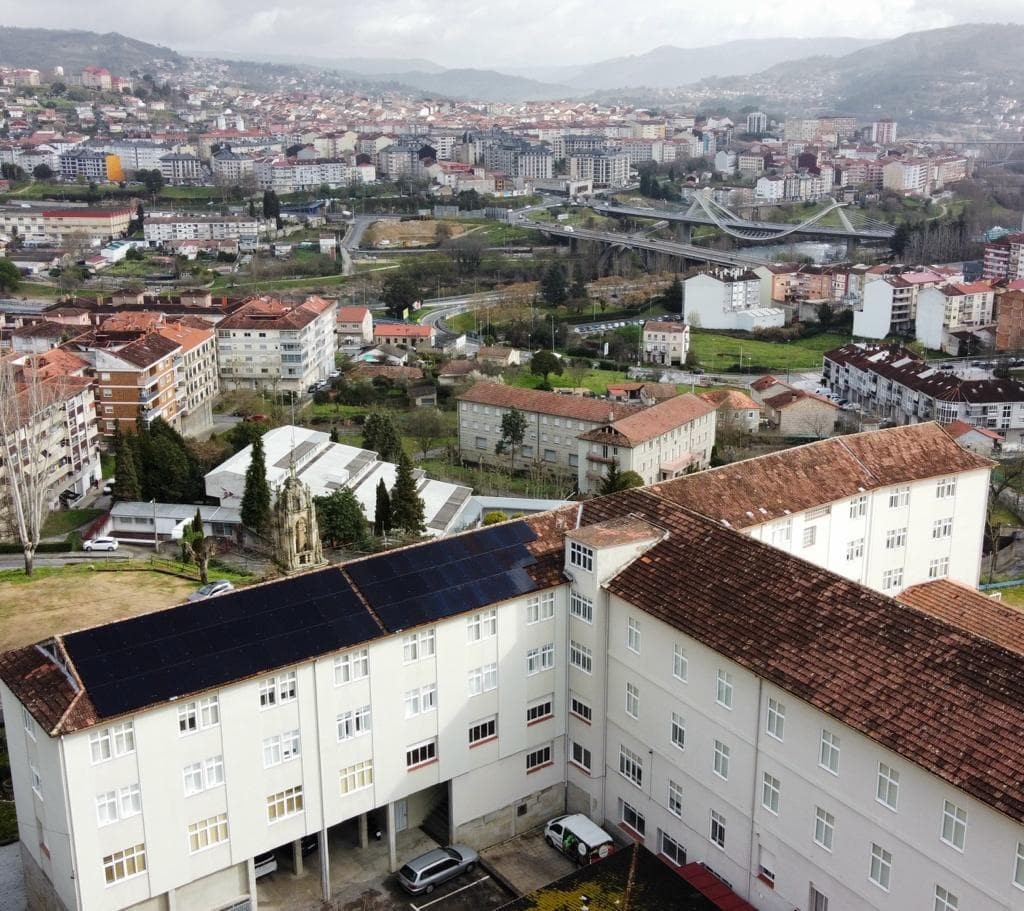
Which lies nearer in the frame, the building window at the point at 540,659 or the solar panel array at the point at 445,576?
the solar panel array at the point at 445,576

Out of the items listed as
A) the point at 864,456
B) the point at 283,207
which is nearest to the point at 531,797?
the point at 864,456

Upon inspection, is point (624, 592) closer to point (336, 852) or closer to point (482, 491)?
point (336, 852)

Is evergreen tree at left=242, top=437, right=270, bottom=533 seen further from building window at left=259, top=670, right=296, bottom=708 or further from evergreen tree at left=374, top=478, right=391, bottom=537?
building window at left=259, top=670, right=296, bottom=708

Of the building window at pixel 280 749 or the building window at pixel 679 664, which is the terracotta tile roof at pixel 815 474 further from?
the building window at pixel 280 749

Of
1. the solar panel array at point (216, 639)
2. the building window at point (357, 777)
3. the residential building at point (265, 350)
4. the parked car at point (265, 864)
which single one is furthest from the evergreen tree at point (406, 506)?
the residential building at point (265, 350)

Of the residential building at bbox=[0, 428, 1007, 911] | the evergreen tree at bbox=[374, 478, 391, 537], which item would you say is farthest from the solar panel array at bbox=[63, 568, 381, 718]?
the evergreen tree at bbox=[374, 478, 391, 537]
